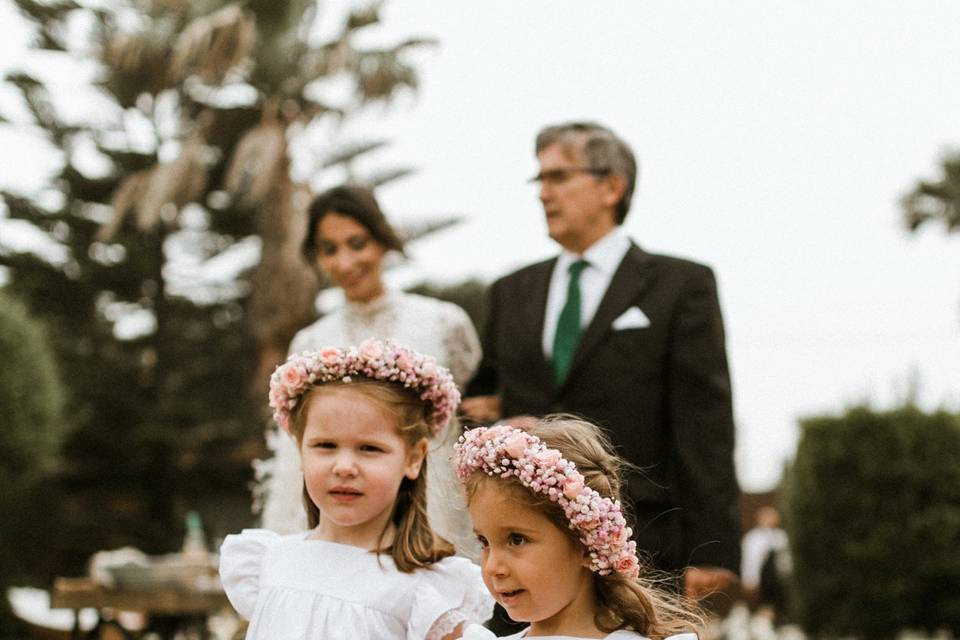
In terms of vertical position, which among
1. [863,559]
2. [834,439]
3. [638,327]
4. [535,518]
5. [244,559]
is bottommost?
[863,559]

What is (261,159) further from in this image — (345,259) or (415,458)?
(415,458)

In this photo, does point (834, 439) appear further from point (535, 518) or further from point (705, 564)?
point (535, 518)

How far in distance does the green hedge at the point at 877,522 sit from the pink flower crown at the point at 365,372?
26.1 feet

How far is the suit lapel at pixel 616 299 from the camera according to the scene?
144 inches

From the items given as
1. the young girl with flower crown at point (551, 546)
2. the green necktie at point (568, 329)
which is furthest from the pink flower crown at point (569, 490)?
the green necktie at point (568, 329)

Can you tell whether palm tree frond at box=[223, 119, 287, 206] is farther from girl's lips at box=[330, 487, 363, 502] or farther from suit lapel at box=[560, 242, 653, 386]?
girl's lips at box=[330, 487, 363, 502]

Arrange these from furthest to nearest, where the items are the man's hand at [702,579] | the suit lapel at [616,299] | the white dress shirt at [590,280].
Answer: the white dress shirt at [590,280], the suit lapel at [616,299], the man's hand at [702,579]

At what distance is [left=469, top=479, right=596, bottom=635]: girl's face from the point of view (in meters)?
Answer: 2.53

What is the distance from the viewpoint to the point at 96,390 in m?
20.9

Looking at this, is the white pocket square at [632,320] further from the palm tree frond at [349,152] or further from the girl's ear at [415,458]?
the palm tree frond at [349,152]

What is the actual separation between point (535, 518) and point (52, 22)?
19.8 metres

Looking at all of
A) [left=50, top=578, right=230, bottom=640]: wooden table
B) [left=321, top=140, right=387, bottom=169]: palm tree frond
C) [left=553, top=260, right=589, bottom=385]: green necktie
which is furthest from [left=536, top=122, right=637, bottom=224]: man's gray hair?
[left=321, top=140, right=387, bottom=169]: palm tree frond

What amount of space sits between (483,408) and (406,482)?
0.81m

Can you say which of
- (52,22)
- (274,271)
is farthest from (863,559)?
(52,22)
